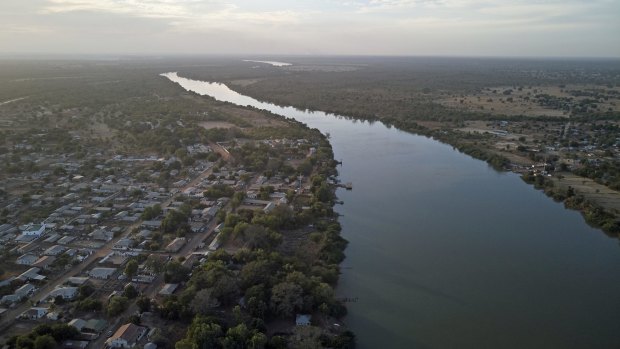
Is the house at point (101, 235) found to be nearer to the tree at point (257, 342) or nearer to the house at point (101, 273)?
the house at point (101, 273)

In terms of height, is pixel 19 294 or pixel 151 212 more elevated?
pixel 151 212

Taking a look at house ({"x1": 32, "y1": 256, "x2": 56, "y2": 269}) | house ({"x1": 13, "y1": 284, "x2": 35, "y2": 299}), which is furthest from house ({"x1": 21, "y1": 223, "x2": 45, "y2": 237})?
house ({"x1": 13, "y1": 284, "x2": 35, "y2": 299})

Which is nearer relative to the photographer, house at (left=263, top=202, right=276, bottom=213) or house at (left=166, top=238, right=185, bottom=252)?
house at (left=166, top=238, right=185, bottom=252)

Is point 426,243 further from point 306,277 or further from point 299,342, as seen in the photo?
point 299,342

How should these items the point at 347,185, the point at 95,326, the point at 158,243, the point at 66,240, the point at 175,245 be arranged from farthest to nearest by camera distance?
the point at 347,185 → the point at 66,240 → the point at 158,243 → the point at 175,245 → the point at 95,326

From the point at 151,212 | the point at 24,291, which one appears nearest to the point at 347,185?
the point at 151,212

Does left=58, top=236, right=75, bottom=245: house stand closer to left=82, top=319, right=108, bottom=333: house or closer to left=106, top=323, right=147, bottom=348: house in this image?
left=82, top=319, right=108, bottom=333: house

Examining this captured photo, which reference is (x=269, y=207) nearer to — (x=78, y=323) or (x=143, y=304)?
(x=143, y=304)

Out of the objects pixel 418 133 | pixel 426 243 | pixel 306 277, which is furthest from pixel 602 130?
pixel 306 277
